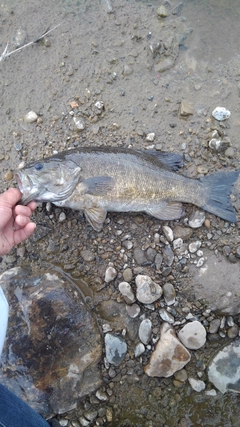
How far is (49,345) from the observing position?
359 centimetres

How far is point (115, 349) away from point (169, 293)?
0.87 meters

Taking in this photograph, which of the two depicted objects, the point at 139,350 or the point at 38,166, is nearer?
the point at 38,166

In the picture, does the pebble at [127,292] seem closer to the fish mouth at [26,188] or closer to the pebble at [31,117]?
the fish mouth at [26,188]

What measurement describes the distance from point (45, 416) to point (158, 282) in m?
1.89

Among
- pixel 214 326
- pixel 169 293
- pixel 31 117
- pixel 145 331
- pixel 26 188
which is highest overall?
pixel 31 117

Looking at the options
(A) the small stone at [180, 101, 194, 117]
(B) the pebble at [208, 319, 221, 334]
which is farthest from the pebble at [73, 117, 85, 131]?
(B) the pebble at [208, 319, 221, 334]

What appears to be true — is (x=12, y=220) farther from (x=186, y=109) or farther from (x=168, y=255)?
(x=186, y=109)

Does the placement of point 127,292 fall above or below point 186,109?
below

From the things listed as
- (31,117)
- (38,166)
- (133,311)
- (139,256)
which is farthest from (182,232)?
(31,117)

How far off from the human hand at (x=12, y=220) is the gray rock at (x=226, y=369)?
250 cm

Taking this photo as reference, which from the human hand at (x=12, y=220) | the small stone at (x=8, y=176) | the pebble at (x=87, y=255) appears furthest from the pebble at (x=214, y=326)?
the small stone at (x=8, y=176)

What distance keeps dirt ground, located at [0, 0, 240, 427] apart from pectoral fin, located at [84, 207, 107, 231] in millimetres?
234

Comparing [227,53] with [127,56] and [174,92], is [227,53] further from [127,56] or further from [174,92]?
[127,56]

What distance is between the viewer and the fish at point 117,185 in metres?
3.60
